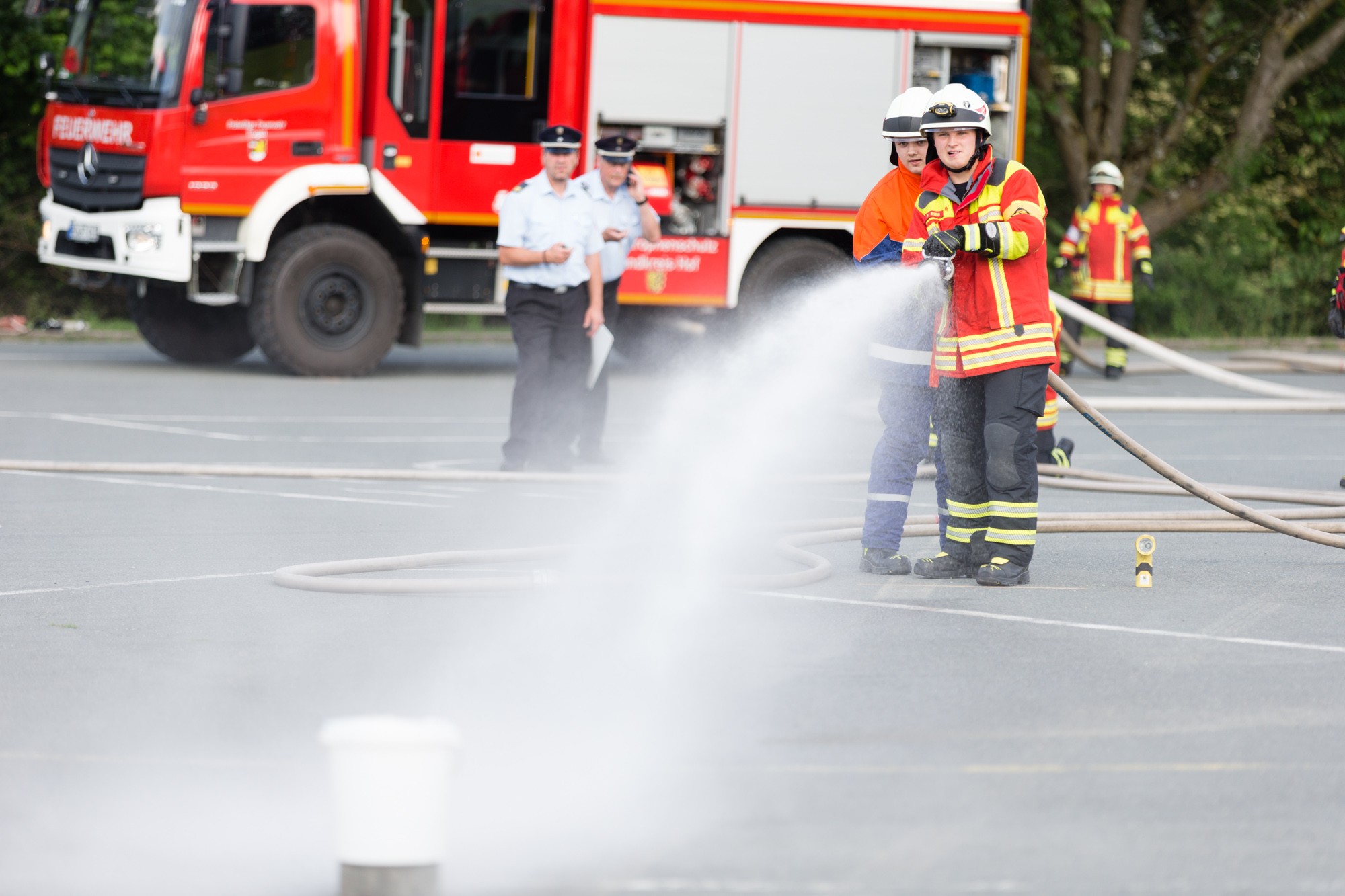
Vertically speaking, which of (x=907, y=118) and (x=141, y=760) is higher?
(x=907, y=118)

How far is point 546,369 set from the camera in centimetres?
1098

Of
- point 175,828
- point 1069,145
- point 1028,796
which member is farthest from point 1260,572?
point 1069,145

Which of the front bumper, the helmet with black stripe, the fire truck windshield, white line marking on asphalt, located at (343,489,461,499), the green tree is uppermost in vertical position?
the green tree

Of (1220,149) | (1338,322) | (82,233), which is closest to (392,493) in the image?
(1338,322)

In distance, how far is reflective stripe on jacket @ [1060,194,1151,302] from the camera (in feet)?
59.3

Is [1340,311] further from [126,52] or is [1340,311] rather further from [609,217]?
[126,52]

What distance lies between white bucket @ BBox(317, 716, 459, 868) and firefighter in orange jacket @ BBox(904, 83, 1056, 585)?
13.4ft

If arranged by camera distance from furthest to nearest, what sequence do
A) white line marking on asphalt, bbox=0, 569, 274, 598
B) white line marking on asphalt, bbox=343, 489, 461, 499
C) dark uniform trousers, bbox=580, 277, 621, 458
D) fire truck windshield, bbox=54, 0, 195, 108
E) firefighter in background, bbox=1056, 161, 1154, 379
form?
firefighter in background, bbox=1056, 161, 1154, 379 < fire truck windshield, bbox=54, 0, 195, 108 < dark uniform trousers, bbox=580, 277, 621, 458 < white line marking on asphalt, bbox=343, 489, 461, 499 < white line marking on asphalt, bbox=0, 569, 274, 598

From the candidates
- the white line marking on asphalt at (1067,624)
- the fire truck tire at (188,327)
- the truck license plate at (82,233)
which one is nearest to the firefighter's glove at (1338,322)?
the white line marking on asphalt at (1067,624)

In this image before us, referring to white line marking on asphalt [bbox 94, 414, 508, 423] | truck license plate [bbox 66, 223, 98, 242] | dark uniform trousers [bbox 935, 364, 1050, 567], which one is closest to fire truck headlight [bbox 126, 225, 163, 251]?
truck license plate [bbox 66, 223, 98, 242]

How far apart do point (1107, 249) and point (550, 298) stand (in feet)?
27.7

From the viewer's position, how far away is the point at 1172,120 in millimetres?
24547

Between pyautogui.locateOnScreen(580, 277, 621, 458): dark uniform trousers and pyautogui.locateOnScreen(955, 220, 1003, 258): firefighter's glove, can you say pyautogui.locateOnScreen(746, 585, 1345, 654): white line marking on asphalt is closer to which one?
pyautogui.locateOnScreen(955, 220, 1003, 258): firefighter's glove

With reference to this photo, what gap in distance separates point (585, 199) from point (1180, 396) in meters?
7.84
